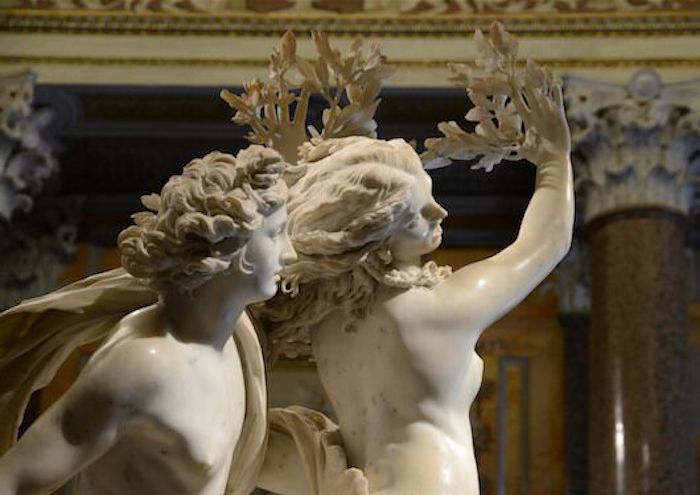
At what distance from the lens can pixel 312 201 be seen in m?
3.69

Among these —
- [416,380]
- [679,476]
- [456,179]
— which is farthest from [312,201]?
[456,179]

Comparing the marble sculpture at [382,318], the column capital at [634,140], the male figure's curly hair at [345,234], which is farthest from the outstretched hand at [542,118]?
the column capital at [634,140]

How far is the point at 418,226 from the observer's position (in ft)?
12.1

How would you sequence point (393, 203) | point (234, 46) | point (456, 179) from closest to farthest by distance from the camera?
1. point (393, 203)
2. point (234, 46)
3. point (456, 179)

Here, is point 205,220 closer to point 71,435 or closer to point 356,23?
point 71,435

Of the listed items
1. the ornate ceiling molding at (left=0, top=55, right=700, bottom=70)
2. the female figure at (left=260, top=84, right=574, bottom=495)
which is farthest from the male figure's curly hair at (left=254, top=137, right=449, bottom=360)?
the ornate ceiling molding at (left=0, top=55, right=700, bottom=70)

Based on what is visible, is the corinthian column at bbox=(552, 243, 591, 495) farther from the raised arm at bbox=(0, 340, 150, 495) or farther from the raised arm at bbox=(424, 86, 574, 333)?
the raised arm at bbox=(0, 340, 150, 495)

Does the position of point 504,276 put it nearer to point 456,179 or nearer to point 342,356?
point 342,356

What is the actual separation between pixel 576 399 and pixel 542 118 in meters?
6.47

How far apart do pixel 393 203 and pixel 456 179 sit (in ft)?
23.4

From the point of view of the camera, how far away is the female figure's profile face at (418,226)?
12.1ft

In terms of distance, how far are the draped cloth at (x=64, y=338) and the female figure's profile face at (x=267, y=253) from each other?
0.28m

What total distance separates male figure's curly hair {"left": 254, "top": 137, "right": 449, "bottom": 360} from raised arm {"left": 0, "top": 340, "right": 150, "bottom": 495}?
2.24 feet

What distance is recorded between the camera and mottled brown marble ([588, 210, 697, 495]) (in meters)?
8.34
